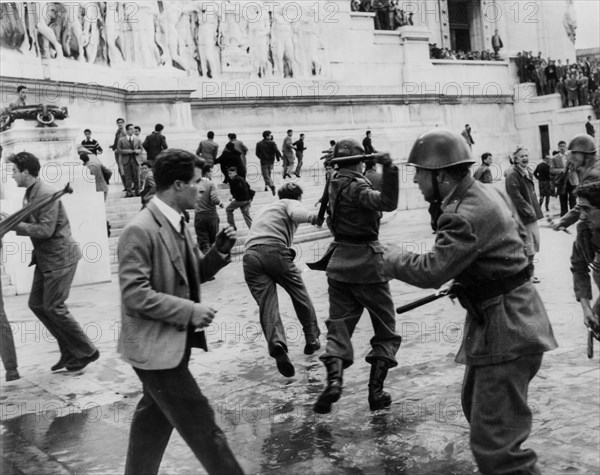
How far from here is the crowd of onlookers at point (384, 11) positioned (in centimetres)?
3177

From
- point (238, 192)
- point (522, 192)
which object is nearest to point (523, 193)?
point (522, 192)

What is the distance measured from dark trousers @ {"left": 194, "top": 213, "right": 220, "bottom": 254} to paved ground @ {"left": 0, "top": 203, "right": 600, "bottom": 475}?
3.58 meters

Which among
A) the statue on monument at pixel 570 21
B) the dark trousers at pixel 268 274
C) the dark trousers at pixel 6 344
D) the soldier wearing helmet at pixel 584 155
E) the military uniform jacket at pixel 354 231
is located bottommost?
the dark trousers at pixel 6 344

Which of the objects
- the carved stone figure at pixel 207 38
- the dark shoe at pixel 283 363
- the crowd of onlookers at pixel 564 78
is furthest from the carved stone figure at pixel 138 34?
the dark shoe at pixel 283 363

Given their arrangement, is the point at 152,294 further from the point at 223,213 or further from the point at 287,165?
the point at 287,165

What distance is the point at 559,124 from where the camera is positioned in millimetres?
32531

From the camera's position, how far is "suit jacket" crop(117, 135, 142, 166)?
1694cm

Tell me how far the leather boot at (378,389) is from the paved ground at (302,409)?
66 mm

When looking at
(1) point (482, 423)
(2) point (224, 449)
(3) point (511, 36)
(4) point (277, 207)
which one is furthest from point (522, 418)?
(3) point (511, 36)

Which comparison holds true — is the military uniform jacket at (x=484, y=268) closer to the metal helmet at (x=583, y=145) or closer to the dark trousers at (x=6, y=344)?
the metal helmet at (x=583, y=145)

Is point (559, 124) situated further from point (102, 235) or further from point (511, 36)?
point (102, 235)

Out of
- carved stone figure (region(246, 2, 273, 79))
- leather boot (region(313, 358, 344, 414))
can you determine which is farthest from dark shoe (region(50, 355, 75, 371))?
carved stone figure (region(246, 2, 273, 79))

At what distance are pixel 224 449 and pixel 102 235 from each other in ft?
30.2

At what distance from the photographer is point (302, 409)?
17.6ft
